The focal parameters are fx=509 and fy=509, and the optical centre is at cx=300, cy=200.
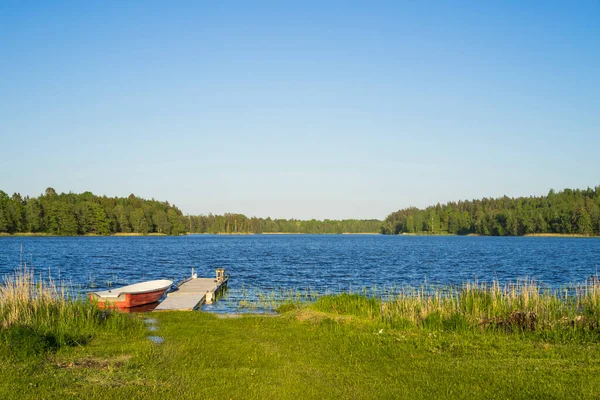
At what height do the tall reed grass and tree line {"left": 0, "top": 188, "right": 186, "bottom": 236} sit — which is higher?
tree line {"left": 0, "top": 188, "right": 186, "bottom": 236}

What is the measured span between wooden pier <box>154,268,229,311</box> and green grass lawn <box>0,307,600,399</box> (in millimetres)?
6663

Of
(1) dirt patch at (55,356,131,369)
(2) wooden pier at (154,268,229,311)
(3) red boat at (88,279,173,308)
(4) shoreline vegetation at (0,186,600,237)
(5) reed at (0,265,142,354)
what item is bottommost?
(2) wooden pier at (154,268,229,311)

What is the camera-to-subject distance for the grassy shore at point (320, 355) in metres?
9.74

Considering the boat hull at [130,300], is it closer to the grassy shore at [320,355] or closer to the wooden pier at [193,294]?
the wooden pier at [193,294]

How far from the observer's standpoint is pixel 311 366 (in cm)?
1174

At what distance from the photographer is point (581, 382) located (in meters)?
10.1

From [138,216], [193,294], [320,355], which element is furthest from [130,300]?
[138,216]

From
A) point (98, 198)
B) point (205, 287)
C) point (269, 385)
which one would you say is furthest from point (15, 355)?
point (98, 198)

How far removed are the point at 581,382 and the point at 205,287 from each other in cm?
2280

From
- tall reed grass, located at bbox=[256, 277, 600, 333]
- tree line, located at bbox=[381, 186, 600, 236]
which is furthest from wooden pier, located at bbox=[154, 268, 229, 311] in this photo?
tree line, located at bbox=[381, 186, 600, 236]

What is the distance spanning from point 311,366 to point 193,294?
16470 millimetres

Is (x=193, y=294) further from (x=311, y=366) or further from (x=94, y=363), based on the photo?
(x=311, y=366)

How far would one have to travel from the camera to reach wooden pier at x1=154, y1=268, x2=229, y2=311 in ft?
74.9

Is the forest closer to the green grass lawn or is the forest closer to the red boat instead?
the red boat
